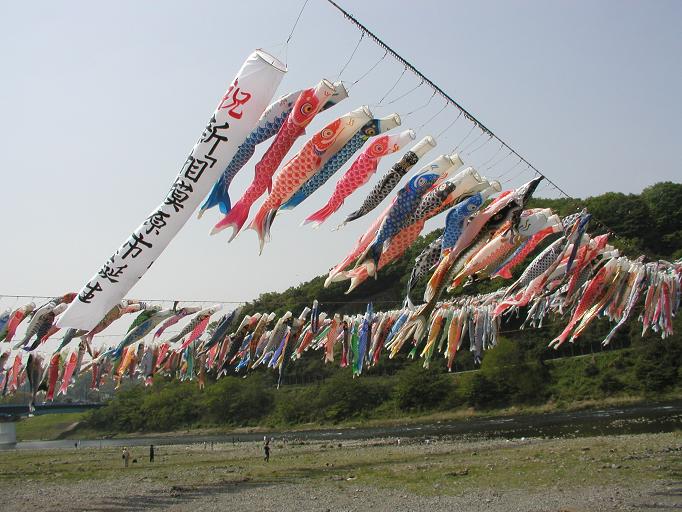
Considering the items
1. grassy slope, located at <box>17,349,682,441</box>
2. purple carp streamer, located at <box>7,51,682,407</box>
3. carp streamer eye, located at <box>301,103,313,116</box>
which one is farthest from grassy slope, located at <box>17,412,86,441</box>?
carp streamer eye, located at <box>301,103,313,116</box>

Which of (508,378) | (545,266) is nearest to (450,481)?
(545,266)

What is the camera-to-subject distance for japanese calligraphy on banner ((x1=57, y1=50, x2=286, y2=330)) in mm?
10078

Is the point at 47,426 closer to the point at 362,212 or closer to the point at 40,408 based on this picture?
the point at 40,408

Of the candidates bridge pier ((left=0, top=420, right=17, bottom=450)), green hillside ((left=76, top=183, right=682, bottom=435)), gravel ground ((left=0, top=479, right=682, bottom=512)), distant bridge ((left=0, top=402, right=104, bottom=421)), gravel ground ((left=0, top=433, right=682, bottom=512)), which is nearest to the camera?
gravel ground ((left=0, top=479, right=682, bottom=512))

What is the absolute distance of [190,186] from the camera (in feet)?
33.9

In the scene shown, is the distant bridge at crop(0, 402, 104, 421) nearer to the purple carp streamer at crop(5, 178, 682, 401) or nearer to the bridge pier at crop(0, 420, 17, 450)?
the bridge pier at crop(0, 420, 17, 450)

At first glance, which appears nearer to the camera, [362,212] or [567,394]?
[362,212]

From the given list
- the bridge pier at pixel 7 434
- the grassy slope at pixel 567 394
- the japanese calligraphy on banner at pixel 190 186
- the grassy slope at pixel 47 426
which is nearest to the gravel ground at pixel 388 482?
the japanese calligraphy on banner at pixel 190 186

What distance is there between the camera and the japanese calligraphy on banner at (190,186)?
1008 cm

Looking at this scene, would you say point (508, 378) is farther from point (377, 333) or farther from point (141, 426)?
point (141, 426)

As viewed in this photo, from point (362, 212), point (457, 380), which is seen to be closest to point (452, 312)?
point (362, 212)

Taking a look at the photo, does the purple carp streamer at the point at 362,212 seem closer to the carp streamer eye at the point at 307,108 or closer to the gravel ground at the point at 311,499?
the carp streamer eye at the point at 307,108

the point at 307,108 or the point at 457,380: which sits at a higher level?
the point at 307,108

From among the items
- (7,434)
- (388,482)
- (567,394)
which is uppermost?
(388,482)
